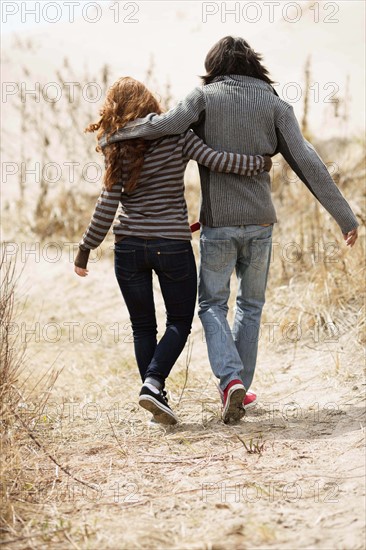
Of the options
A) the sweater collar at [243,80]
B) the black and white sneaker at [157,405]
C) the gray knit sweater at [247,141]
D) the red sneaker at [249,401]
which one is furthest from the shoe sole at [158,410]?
the sweater collar at [243,80]

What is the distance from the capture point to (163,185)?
333 centimetres

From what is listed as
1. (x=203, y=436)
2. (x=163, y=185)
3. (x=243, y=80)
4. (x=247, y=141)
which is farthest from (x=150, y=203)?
(x=203, y=436)

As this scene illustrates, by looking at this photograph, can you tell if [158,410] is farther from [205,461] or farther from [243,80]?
[243,80]

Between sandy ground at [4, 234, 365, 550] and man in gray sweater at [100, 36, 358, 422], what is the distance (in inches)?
13.0

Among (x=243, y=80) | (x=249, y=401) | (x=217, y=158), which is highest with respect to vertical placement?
(x=243, y=80)

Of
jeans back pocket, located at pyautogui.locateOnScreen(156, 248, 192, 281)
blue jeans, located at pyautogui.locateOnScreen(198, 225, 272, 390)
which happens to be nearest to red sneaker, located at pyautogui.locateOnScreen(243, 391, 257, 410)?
blue jeans, located at pyautogui.locateOnScreen(198, 225, 272, 390)

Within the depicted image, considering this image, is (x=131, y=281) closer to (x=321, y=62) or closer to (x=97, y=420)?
(x=97, y=420)

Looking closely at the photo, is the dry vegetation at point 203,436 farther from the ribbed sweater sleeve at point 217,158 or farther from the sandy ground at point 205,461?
the ribbed sweater sleeve at point 217,158

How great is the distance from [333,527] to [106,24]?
20.1m

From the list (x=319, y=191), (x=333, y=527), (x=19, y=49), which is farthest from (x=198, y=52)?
(x=333, y=527)

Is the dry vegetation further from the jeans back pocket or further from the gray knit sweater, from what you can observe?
the gray knit sweater

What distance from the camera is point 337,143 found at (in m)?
7.75

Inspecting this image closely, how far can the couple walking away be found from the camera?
3312 mm

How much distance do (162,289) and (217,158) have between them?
0.59 metres
